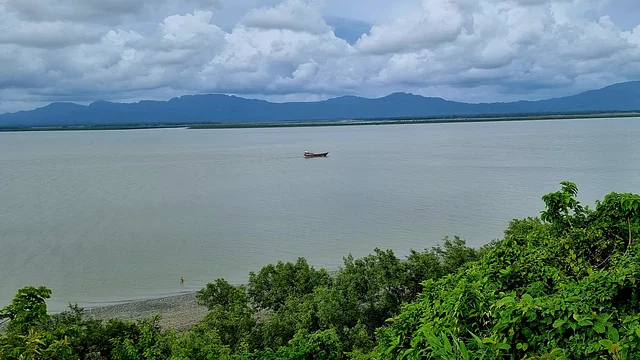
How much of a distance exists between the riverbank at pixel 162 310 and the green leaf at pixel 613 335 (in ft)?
54.4

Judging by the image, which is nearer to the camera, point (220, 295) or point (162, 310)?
point (220, 295)

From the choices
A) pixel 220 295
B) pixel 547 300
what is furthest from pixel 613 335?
pixel 220 295

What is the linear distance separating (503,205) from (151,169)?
47.9 metres

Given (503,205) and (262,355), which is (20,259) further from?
(503,205)

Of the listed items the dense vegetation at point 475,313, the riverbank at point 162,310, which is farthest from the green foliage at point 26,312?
the riverbank at point 162,310

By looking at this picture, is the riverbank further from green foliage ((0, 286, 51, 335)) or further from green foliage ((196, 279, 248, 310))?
green foliage ((0, 286, 51, 335))

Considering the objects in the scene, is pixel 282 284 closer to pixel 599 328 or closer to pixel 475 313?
pixel 475 313

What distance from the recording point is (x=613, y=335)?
4.29m

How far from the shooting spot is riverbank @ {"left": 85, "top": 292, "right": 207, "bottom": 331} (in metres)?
19.0

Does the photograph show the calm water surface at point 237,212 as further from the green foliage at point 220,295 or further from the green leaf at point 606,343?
the green leaf at point 606,343

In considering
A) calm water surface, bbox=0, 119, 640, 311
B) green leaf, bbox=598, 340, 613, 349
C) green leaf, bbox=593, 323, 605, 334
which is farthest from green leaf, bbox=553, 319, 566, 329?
calm water surface, bbox=0, 119, 640, 311

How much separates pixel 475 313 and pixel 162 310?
1777 centimetres

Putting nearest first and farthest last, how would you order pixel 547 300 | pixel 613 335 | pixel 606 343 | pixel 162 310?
1. pixel 606 343
2. pixel 613 335
3. pixel 547 300
4. pixel 162 310

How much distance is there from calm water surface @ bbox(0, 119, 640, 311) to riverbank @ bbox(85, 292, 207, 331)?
1.04m
